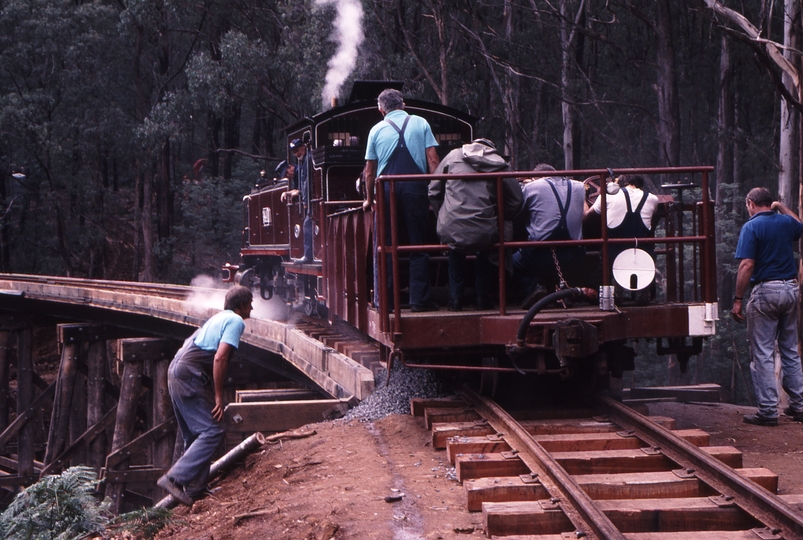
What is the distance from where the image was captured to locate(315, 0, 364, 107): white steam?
76.7ft

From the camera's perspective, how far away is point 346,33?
936 inches

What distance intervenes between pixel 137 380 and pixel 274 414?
5742 mm

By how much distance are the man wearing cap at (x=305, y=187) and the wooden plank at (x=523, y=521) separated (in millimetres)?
6980

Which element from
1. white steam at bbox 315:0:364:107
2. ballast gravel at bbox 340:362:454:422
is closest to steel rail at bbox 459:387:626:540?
ballast gravel at bbox 340:362:454:422

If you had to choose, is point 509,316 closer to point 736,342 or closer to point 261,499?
point 261,499

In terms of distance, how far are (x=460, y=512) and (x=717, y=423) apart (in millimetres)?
3351

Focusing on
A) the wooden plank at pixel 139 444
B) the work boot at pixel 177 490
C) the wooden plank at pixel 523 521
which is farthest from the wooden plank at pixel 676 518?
the wooden plank at pixel 139 444

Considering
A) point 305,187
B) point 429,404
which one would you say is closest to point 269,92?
point 305,187

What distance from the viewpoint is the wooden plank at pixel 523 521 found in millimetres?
4199

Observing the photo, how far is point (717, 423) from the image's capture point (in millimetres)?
7133

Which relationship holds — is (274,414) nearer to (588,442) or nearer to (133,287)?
(588,442)

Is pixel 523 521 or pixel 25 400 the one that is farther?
pixel 25 400

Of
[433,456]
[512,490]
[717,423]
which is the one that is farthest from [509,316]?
[717,423]

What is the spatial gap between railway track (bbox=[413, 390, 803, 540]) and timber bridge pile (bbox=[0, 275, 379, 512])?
6.40 ft
